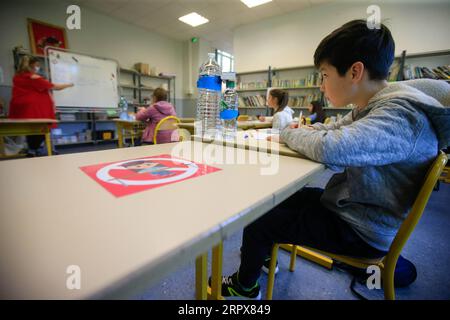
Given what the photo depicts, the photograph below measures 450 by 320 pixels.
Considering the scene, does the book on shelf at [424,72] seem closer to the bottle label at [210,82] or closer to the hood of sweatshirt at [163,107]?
the hood of sweatshirt at [163,107]

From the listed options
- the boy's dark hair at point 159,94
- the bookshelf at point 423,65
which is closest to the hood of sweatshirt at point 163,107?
the boy's dark hair at point 159,94

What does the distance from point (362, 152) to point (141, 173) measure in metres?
0.57

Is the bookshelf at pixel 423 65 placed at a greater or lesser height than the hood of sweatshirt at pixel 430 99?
greater

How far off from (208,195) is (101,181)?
0.25 metres

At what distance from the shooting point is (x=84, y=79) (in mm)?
4719

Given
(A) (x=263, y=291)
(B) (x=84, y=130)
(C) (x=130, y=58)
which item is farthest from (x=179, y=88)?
(A) (x=263, y=291)

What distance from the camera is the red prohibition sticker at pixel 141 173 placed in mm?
438

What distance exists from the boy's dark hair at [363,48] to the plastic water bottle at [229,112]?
0.53 meters

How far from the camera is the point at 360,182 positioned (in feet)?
2.15

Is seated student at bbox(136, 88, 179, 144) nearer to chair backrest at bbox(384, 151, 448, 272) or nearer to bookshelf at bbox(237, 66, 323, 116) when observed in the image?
chair backrest at bbox(384, 151, 448, 272)

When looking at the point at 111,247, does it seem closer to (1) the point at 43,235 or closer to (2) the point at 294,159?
(1) the point at 43,235

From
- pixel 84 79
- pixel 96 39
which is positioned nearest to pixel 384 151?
pixel 84 79

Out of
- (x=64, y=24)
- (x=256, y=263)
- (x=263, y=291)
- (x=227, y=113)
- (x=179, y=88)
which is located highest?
(x=64, y=24)
